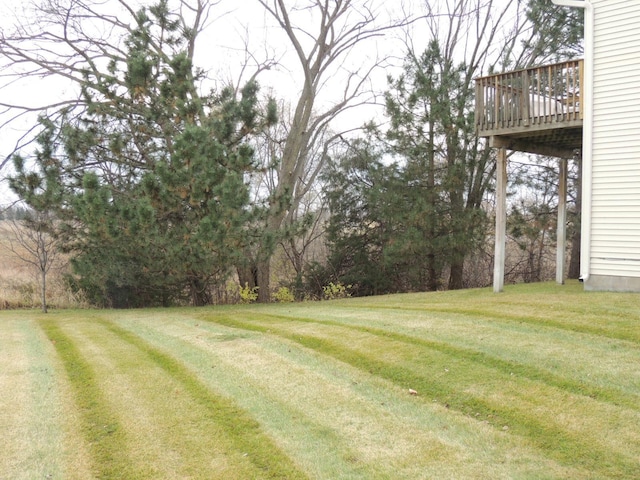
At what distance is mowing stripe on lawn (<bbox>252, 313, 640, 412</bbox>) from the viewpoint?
4.56 metres

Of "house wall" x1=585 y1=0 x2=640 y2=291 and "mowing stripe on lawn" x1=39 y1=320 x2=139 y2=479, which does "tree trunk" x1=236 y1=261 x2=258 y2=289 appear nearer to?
"mowing stripe on lawn" x1=39 y1=320 x2=139 y2=479

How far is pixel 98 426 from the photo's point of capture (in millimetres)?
4605

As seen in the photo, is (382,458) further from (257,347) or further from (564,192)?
(564,192)

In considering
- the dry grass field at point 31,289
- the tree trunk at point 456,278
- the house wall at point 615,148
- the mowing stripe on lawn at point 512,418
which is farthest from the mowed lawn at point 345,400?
the tree trunk at point 456,278

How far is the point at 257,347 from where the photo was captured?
23.0 ft

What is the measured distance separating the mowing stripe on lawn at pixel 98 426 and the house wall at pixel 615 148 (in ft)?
A: 25.7

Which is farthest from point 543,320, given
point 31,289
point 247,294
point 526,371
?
point 31,289

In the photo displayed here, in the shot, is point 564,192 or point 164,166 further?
point 564,192

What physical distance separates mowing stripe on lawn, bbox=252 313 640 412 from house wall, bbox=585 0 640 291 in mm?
4489

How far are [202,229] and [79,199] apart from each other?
7.70 ft

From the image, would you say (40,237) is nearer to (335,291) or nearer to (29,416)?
(29,416)

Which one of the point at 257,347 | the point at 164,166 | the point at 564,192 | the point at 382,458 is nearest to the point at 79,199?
the point at 164,166

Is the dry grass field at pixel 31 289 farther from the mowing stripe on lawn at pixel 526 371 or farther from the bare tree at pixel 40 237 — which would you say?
the mowing stripe on lawn at pixel 526 371

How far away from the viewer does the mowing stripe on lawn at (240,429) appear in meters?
3.84
